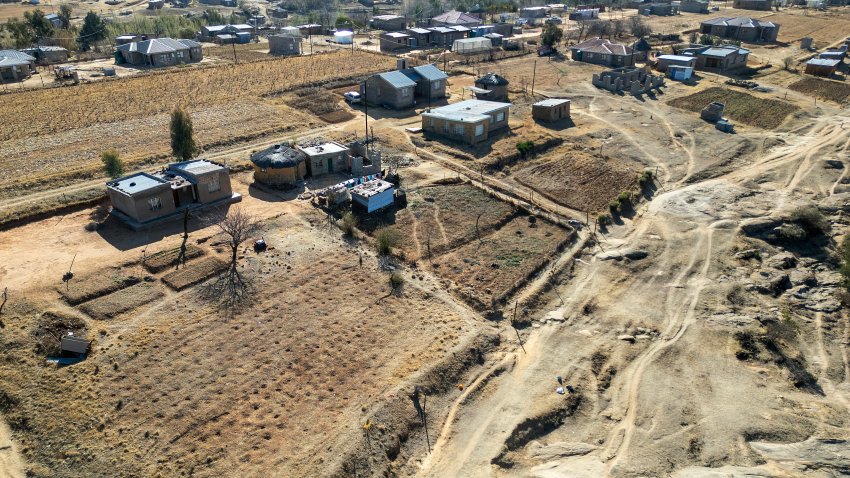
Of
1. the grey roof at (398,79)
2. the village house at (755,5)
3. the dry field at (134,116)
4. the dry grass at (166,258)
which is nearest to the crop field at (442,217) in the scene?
the dry grass at (166,258)

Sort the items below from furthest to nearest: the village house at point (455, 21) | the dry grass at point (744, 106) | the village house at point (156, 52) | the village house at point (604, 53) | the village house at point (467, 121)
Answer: the village house at point (455, 21)
the village house at point (156, 52)
the village house at point (604, 53)
the dry grass at point (744, 106)
the village house at point (467, 121)

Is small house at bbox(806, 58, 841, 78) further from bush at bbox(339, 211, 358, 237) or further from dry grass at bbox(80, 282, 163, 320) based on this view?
dry grass at bbox(80, 282, 163, 320)

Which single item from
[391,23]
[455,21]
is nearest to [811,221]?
[455,21]

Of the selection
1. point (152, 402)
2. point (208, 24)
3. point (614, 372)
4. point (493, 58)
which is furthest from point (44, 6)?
point (614, 372)

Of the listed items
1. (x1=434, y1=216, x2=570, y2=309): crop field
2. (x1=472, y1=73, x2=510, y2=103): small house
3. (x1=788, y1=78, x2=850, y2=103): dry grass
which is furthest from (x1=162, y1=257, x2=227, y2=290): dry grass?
(x1=788, y1=78, x2=850, y2=103): dry grass

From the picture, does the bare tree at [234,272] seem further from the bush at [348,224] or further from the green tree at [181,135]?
the green tree at [181,135]

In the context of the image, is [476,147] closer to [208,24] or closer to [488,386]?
[488,386]
